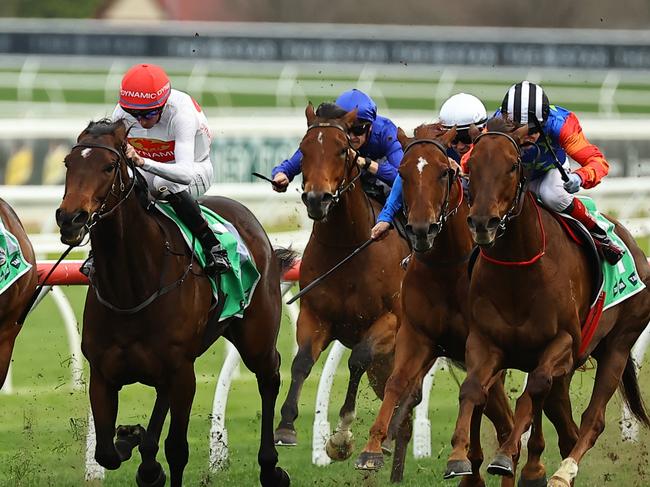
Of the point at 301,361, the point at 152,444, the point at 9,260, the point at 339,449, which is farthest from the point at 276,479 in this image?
the point at 9,260

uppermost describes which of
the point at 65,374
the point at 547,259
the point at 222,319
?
the point at 547,259

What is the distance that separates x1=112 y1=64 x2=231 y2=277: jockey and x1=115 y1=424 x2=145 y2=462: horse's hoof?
0.79 m

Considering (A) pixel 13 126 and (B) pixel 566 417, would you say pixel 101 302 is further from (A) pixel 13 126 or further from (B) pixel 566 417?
(A) pixel 13 126

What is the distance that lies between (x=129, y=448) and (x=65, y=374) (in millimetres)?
3641

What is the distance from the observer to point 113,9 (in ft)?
103

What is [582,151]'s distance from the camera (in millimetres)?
6270

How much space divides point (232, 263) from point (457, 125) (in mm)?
1150

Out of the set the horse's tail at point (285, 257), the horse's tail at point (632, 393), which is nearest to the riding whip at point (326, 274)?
the horse's tail at point (285, 257)

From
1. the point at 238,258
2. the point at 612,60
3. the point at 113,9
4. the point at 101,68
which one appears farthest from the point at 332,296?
the point at 113,9

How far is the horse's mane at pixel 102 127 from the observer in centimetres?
572

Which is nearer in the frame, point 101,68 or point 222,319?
point 222,319

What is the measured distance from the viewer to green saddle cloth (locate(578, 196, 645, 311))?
6.50m

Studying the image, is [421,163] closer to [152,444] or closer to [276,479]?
[152,444]

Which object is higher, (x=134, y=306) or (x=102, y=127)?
(x=102, y=127)
